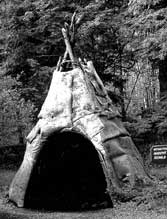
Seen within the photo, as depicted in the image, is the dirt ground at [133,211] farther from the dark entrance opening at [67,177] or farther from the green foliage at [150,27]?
the green foliage at [150,27]

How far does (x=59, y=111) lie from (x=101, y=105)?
35.5 inches

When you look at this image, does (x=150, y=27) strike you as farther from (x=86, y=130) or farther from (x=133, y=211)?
(x=133, y=211)

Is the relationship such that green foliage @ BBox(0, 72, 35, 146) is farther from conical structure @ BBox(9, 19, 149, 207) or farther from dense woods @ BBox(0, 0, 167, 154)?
conical structure @ BBox(9, 19, 149, 207)

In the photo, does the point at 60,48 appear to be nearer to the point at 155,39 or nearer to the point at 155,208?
the point at 155,39

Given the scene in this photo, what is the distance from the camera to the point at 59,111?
9305mm

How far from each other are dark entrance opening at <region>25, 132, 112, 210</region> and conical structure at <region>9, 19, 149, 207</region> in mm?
242

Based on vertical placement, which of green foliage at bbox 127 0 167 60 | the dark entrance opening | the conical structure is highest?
green foliage at bbox 127 0 167 60

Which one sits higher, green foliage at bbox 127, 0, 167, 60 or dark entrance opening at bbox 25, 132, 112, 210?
green foliage at bbox 127, 0, 167, 60

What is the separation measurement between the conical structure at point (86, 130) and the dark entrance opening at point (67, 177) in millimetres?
242

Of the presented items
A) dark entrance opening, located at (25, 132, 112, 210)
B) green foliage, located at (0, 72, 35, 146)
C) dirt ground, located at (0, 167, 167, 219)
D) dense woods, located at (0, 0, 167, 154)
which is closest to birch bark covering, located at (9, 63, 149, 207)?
dark entrance opening, located at (25, 132, 112, 210)

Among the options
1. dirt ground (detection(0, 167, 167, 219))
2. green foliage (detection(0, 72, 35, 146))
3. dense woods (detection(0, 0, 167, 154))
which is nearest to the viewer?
dirt ground (detection(0, 167, 167, 219))

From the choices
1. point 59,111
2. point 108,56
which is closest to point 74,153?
point 59,111

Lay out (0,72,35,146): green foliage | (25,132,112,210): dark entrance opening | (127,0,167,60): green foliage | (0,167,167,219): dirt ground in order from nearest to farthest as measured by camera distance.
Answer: (0,167,167,219): dirt ground, (25,132,112,210): dark entrance opening, (127,0,167,60): green foliage, (0,72,35,146): green foliage

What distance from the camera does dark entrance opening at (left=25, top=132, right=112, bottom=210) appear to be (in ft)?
32.0
